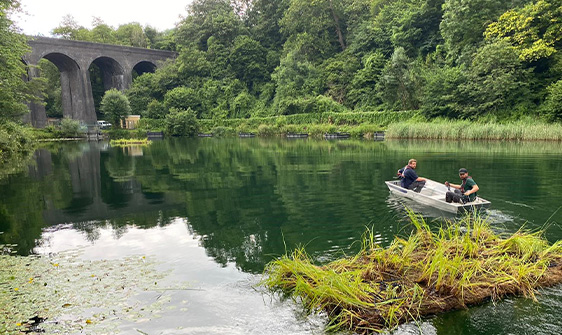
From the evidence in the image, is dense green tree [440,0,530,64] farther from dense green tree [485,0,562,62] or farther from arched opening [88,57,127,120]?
arched opening [88,57,127,120]

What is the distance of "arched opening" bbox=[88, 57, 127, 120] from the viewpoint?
70.4 m

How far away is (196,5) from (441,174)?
73792mm

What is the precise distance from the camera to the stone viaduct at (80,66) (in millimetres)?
58656

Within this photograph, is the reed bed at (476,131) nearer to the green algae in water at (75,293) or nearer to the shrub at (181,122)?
the green algae in water at (75,293)

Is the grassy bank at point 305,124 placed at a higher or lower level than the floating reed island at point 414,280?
higher

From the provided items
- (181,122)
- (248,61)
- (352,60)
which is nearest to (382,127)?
(352,60)

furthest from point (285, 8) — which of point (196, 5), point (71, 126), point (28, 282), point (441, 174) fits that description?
point (28, 282)

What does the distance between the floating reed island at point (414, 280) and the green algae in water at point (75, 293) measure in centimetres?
208

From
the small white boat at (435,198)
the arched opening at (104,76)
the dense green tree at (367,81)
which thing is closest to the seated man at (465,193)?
the small white boat at (435,198)

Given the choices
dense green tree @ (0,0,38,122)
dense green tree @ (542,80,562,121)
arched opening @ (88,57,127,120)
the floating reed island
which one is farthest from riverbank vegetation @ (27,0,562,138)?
dense green tree @ (0,0,38,122)

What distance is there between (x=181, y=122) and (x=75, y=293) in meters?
56.4

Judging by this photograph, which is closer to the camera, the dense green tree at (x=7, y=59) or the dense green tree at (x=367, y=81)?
the dense green tree at (x=7, y=59)

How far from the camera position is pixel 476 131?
33469 mm

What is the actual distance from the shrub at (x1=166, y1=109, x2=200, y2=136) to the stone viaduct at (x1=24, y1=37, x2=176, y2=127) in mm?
15313
